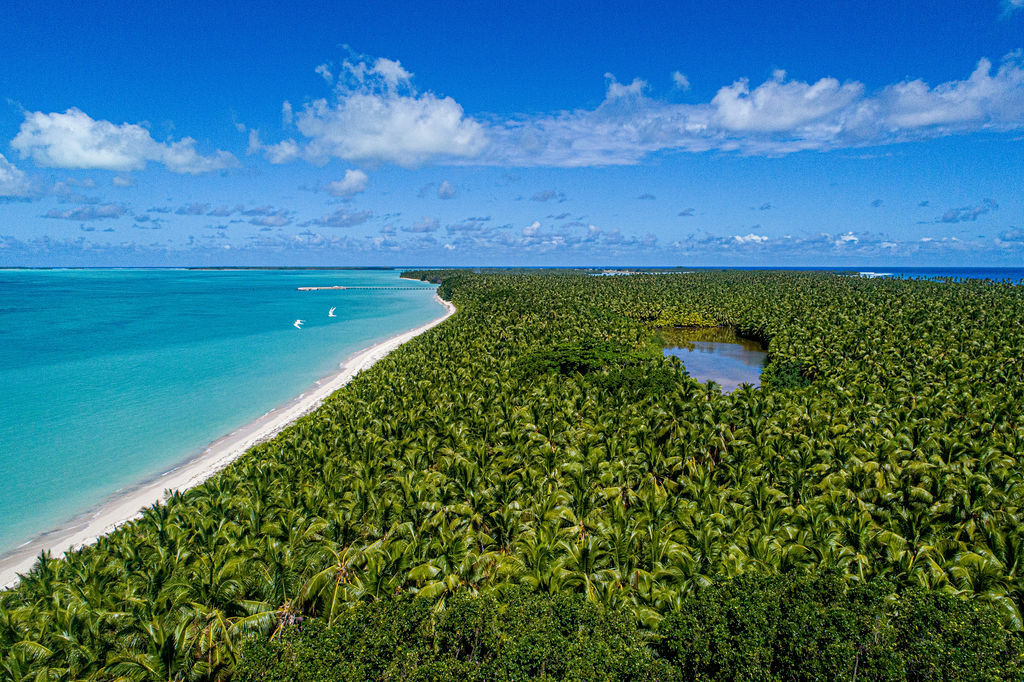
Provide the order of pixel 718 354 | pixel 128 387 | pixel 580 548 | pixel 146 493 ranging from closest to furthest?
1. pixel 580 548
2. pixel 146 493
3. pixel 128 387
4. pixel 718 354

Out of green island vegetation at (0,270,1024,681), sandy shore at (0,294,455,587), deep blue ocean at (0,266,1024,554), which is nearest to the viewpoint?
green island vegetation at (0,270,1024,681)

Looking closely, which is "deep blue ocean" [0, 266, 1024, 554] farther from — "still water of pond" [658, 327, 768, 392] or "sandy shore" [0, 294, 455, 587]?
"still water of pond" [658, 327, 768, 392]

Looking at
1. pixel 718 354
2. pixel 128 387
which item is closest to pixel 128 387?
pixel 128 387

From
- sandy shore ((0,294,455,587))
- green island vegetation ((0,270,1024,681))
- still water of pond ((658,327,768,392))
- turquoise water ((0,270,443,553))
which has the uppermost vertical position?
green island vegetation ((0,270,1024,681))

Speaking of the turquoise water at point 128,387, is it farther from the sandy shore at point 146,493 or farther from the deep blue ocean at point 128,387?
the sandy shore at point 146,493

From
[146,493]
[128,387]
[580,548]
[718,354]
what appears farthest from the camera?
[718,354]

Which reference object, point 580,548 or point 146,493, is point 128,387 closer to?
point 146,493

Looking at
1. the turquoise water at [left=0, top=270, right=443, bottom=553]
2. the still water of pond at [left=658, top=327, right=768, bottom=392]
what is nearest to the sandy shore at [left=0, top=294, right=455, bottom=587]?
the turquoise water at [left=0, top=270, right=443, bottom=553]
